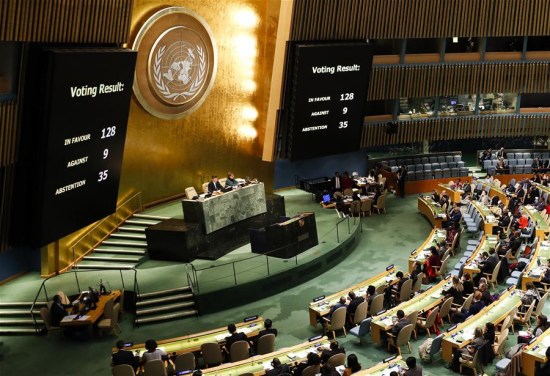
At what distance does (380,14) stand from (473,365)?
14.7 meters

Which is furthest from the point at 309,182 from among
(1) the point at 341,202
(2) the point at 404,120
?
(2) the point at 404,120

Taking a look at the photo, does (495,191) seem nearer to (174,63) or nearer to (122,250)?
(174,63)

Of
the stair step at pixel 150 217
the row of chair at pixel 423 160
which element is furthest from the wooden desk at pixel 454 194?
the stair step at pixel 150 217

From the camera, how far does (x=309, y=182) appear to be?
91.2 ft

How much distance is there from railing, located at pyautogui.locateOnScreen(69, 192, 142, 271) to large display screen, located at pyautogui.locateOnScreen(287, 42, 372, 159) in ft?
17.3

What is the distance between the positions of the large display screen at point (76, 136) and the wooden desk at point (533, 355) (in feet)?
32.8

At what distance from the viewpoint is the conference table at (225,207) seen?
2011 cm

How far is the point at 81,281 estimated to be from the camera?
61.7 feet

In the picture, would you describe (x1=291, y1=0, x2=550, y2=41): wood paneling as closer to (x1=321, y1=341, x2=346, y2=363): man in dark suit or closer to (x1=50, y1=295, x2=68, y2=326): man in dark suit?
(x1=50, y1=295, x2=68, y2=326): man in dark suit

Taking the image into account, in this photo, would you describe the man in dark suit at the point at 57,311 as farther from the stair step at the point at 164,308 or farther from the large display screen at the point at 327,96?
the large display screen at the point at 327,96

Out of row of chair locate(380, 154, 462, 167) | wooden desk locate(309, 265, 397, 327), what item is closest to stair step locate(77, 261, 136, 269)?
wooden desk locate(309, 265, 397, 327)

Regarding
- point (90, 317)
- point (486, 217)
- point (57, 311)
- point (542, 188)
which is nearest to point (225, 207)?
point (90, 317)

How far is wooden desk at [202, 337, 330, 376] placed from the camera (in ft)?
43.7

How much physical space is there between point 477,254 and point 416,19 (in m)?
10.6
